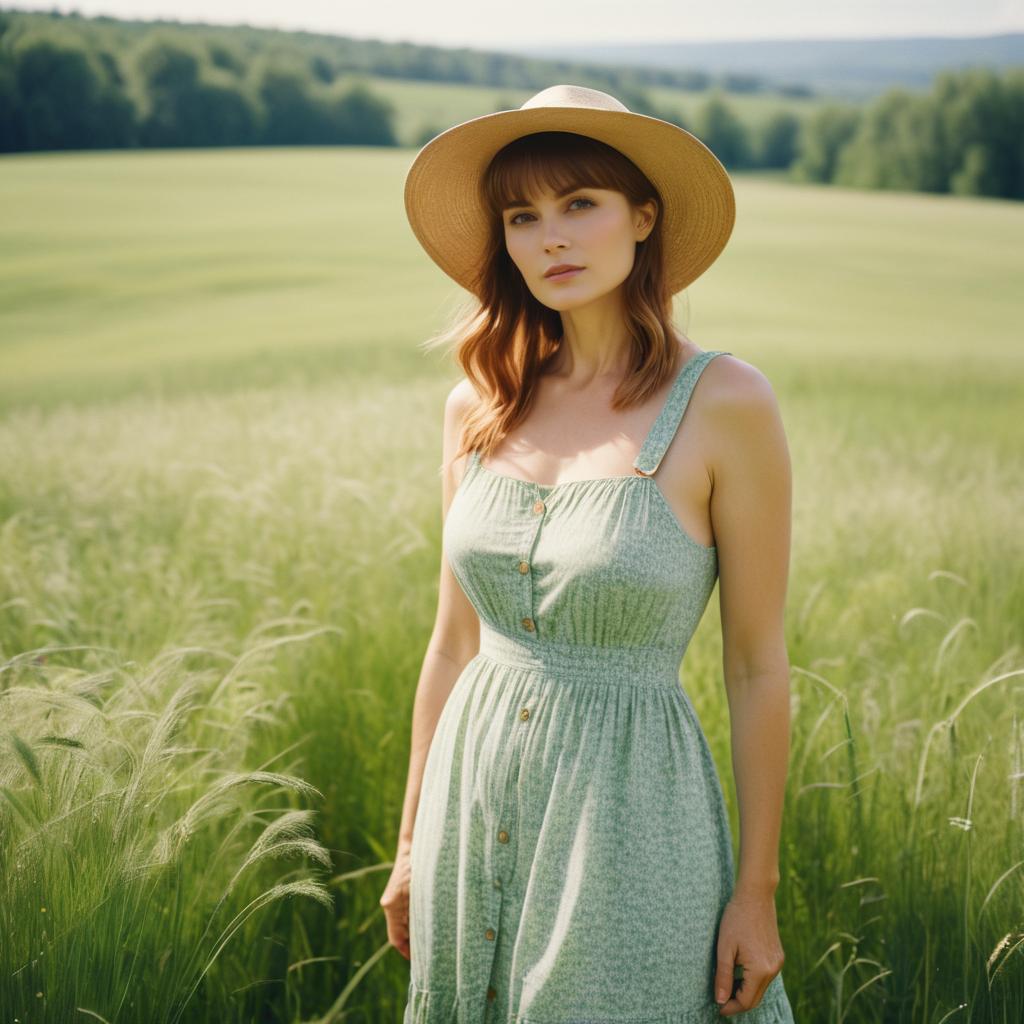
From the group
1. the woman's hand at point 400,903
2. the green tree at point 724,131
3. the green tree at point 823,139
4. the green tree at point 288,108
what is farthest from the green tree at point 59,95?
the green tree at point 724,131

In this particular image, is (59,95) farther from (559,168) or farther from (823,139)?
(823,139)

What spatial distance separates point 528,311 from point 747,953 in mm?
1128

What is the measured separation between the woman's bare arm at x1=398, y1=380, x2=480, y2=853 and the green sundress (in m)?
0.20

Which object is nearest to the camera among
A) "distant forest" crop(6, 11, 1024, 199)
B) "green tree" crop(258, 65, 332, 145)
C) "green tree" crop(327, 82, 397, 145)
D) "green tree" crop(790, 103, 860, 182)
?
"distant forest" crop(6, 11, 1024, 199)

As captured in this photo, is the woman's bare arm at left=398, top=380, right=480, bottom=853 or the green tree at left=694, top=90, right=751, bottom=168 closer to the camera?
the woman's bare arm at left=398, top=380, right=480, bottom=853

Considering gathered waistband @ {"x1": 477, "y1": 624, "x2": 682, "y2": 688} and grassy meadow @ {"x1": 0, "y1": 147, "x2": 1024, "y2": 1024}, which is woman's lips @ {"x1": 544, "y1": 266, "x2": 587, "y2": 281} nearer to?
grassy meadow @ {"x1": 0, "y1": 147, "x2": 1024, "y2": 1024}

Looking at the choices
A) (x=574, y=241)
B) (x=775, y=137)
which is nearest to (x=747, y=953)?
(x=574, y=241)

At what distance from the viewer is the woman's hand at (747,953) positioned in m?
1.47

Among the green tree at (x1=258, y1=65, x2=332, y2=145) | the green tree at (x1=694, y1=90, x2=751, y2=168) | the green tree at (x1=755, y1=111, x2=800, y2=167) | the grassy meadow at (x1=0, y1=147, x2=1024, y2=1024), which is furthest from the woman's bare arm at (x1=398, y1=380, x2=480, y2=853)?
the green tree at (x1=755, y1=111, x2=800, y2=167)

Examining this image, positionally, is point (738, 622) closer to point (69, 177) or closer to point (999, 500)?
point (999, 500)

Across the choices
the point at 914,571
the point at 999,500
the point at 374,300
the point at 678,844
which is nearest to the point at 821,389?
the point at 999,500

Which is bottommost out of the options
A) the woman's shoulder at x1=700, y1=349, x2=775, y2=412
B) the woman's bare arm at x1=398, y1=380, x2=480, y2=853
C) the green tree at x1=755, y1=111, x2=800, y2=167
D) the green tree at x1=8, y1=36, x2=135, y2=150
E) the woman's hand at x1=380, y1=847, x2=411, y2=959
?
the woman's hand at x1=380, y1=847, x2=411, y2=959

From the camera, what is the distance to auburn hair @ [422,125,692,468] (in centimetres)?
165

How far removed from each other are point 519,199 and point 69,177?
5.58 m
